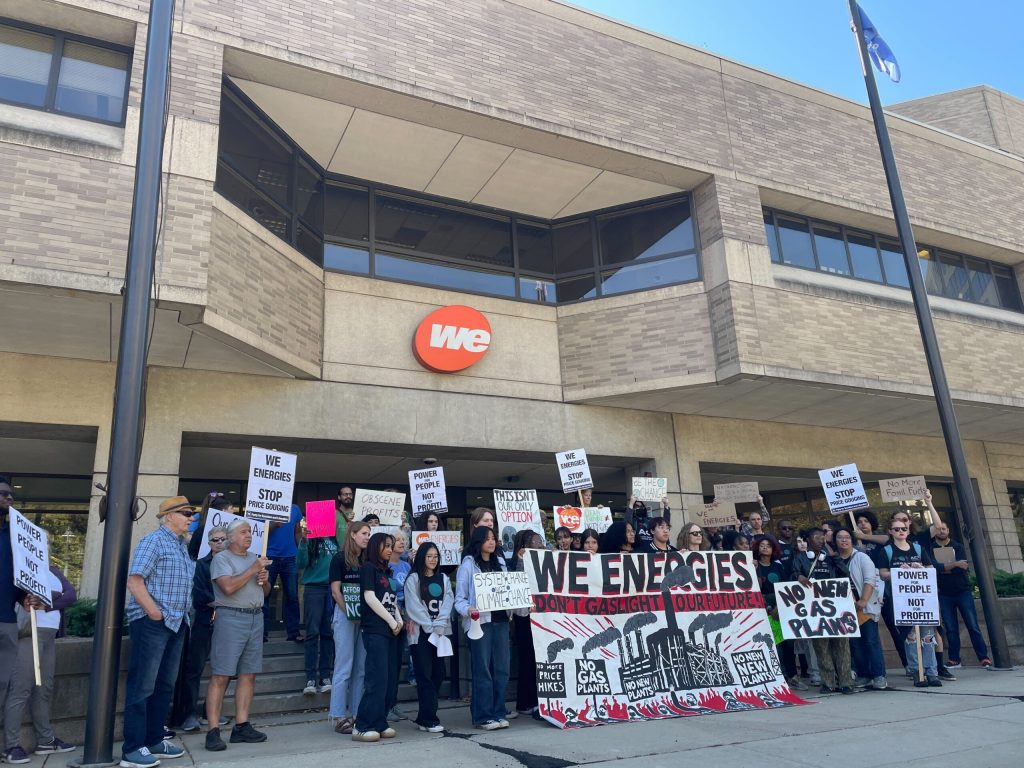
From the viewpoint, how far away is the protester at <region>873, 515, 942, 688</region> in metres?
9.02

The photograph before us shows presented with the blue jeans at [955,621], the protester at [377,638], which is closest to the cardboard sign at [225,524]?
the protester at [377,638]

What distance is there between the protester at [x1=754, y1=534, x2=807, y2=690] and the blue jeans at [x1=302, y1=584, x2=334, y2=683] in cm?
500

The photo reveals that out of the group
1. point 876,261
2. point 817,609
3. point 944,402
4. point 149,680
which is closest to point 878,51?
point 876,261

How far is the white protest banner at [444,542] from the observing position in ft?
30.8

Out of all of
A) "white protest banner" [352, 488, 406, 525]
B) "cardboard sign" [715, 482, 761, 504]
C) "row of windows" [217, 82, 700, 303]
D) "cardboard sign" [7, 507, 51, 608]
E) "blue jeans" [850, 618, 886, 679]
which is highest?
"row of windows" [217, 82, 700, 303]

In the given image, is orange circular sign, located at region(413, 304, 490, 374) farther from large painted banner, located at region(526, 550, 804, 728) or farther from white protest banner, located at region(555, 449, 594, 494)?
large painted banner, located at region(526, 550, 804, 728)

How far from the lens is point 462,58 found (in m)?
12.0

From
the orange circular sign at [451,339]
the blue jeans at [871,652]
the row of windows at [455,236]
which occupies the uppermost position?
the row of windows at [455,236]

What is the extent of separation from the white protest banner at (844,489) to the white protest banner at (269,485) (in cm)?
728

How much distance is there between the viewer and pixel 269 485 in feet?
25.6

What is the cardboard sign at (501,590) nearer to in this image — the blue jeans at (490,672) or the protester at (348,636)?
the blue jeans at (490,672)

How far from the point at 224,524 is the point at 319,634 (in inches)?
70.2

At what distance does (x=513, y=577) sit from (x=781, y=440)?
975 centimetres

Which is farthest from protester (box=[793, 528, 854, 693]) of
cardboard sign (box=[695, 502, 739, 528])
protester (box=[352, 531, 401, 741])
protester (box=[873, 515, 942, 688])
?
protester (box=[352, 531, 401, 741])
